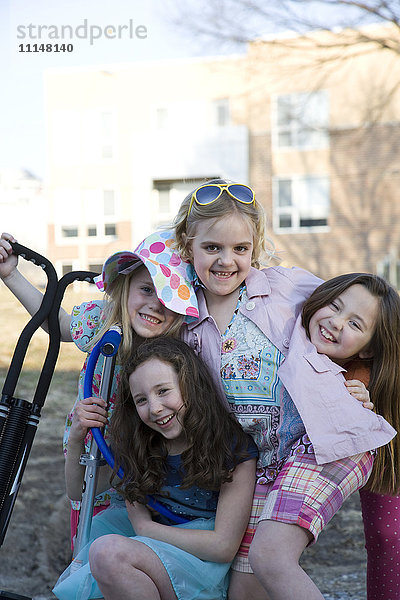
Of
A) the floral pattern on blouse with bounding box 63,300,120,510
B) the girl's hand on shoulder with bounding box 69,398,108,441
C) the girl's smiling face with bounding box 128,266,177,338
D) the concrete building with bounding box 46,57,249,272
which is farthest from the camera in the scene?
the concrete building with bounding box 46,57,249,272

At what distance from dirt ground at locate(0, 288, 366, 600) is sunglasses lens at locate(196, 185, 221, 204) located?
212 cm

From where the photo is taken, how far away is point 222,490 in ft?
7.31

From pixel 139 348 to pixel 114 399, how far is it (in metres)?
0.31

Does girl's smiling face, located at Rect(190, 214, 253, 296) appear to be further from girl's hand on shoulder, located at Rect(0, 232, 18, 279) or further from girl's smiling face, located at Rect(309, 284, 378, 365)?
girl's hand on shoulder, located at Rect(0, 232, 18, 279)

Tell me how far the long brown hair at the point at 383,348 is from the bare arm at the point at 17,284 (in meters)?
0.97

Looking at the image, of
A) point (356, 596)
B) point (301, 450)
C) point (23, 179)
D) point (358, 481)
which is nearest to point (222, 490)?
point (301, 450)

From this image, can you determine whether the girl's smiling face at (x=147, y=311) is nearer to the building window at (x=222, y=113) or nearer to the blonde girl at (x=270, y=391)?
the blonde girl at (x=270, y=391)

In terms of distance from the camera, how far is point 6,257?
104 inches

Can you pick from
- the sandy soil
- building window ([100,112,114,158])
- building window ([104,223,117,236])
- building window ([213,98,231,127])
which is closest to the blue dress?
the sandy soil

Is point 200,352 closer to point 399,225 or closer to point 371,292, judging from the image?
point 371,292

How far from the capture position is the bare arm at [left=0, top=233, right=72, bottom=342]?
264 centimetres

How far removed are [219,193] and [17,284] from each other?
87cm

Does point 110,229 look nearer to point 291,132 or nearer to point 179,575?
point 291,132

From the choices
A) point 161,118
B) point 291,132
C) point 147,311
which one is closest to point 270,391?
point 147,311
